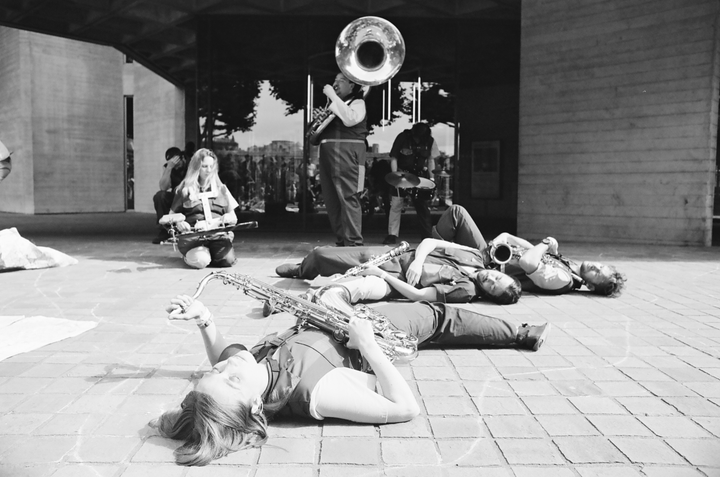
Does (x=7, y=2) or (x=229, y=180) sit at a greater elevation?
(x=7, y=2)

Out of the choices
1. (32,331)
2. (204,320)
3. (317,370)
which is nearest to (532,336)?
(317,370)

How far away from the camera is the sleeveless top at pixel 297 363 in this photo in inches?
89.3

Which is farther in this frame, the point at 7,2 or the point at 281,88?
the point at 281,88

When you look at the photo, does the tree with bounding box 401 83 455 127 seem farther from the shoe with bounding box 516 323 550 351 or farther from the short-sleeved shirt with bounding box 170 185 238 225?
the shoe with bounding box 516 323 550 351

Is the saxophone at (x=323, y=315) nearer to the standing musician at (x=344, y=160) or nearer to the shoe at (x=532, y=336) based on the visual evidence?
the shoe at (x=532, y=336)

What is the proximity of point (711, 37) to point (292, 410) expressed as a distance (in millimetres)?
8607

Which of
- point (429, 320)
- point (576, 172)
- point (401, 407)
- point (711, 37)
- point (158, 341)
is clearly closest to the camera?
point (401, 407)

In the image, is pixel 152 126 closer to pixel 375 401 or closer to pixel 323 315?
pixel 323 315

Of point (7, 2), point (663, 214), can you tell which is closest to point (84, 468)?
point (663, 214)

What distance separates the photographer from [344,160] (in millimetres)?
6426

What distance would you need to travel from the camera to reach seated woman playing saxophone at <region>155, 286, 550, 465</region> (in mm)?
2023

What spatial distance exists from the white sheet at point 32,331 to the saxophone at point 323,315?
1.25 meters

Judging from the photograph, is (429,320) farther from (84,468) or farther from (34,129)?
(34,129)

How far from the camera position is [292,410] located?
2.34 m
